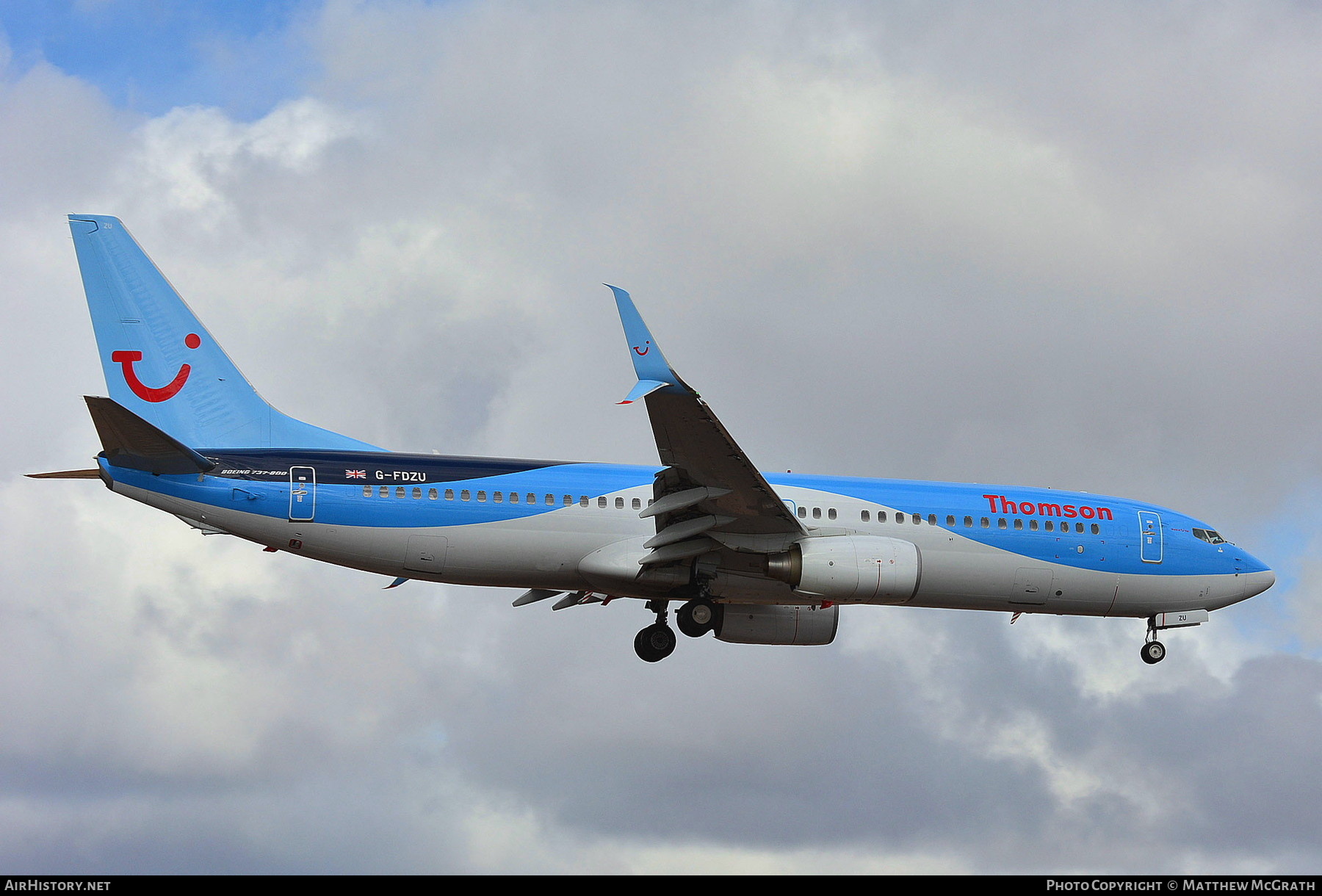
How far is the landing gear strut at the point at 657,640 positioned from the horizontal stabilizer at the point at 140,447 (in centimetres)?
980

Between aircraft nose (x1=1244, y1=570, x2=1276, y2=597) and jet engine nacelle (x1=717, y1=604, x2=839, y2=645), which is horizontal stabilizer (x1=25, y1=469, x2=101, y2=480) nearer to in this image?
jet engine nacelle (x1=717, y1=604, x2=839, y2=645)

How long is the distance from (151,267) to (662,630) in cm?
1333

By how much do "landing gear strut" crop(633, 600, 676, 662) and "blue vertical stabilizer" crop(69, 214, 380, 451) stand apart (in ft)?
23.1

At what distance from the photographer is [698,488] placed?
26359mm

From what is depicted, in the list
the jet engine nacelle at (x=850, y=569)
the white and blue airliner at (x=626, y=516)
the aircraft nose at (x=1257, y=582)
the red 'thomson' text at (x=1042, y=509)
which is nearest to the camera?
the white and blue airliner at (x=626, y=516)

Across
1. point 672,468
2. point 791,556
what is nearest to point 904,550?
point 791,556

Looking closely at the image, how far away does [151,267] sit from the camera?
28.4 meters

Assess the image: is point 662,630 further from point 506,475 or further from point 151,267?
point 151,267

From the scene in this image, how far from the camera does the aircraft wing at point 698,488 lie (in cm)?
2391

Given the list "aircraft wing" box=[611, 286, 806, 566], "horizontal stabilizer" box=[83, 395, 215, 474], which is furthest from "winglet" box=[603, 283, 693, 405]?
"horizontal stabilizer" box=[83, 395, 215, 474]

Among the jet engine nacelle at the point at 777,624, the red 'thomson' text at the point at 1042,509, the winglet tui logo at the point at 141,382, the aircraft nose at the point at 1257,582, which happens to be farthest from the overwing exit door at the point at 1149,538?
the winglet tui logo at the point at 141,382

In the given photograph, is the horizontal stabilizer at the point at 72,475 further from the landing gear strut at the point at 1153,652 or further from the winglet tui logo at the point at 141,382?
the landing gear strut at the point at 1153,652

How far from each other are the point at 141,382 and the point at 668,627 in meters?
12.2

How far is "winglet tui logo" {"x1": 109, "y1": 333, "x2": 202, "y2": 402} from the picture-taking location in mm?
27547
